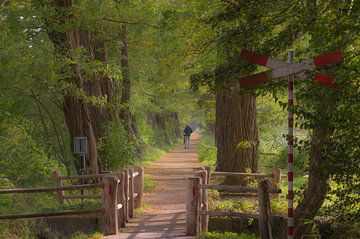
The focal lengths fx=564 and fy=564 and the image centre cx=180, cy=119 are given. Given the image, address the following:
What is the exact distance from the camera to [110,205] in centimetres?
1139

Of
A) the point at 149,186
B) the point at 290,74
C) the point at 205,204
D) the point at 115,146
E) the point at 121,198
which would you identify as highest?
the point at 290,74

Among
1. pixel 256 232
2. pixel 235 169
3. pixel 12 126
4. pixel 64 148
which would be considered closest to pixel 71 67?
pixel 12 126

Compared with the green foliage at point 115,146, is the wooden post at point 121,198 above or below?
below

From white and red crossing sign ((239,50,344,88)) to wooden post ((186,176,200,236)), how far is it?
3043 millimetres

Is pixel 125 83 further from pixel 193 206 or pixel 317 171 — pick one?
pixel 317 171

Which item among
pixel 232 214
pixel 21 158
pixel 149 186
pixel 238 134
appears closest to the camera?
pixel 232 214

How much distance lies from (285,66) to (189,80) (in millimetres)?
2623

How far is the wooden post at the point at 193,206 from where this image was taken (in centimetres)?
1129

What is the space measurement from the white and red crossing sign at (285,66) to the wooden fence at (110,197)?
3.95 meters

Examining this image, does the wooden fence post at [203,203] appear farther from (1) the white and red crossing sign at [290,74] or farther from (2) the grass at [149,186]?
(2) the grass at [149,186]

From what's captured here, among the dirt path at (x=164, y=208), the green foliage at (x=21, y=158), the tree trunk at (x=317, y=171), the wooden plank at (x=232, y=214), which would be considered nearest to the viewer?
the tree trunk at (x=317, y=171)

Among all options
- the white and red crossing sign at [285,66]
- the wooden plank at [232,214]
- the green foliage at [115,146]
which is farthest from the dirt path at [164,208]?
the white and red crossing sign at [285,66]

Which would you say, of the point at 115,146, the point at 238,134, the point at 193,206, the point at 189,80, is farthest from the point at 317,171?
the point at 115,146

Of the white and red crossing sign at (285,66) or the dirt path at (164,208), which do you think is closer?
the white and red crossing sign at (285,66)
